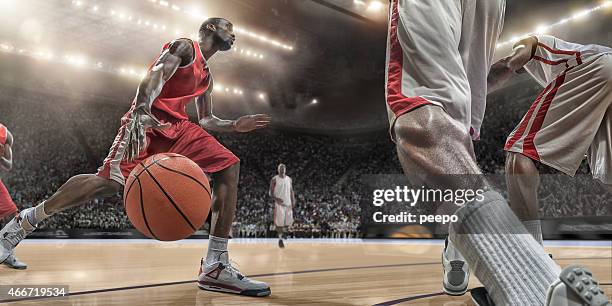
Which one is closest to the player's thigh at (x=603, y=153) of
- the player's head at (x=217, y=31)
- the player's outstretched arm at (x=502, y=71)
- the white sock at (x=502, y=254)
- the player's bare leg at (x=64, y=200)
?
Answer: the player's outstretched arm at (x=502, y=71)

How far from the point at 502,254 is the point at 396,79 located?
16.7 inches

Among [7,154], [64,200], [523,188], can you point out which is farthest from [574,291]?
[7,154]

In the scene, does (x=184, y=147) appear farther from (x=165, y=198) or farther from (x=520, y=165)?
(x=520, y=165)

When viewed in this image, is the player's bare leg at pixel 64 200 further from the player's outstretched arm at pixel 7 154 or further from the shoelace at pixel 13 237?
the player's outstretched arm at pixel 7 154

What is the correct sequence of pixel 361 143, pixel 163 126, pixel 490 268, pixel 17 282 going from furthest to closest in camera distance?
pixel 361 143
pixel 17 282
pixel 163 126
pixel 490 268

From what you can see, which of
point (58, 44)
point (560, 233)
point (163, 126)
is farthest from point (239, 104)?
point (163, 126)

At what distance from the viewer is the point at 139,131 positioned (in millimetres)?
1961

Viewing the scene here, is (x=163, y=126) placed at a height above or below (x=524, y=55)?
below

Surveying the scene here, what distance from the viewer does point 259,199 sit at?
1316cm

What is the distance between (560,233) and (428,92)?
8399mm

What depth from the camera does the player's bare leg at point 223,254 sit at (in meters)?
2.00

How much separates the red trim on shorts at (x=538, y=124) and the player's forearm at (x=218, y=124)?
1.35 meters

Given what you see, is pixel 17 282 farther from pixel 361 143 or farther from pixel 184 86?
pixel 361 143

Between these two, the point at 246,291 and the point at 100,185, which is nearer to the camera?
the point at 246,291
